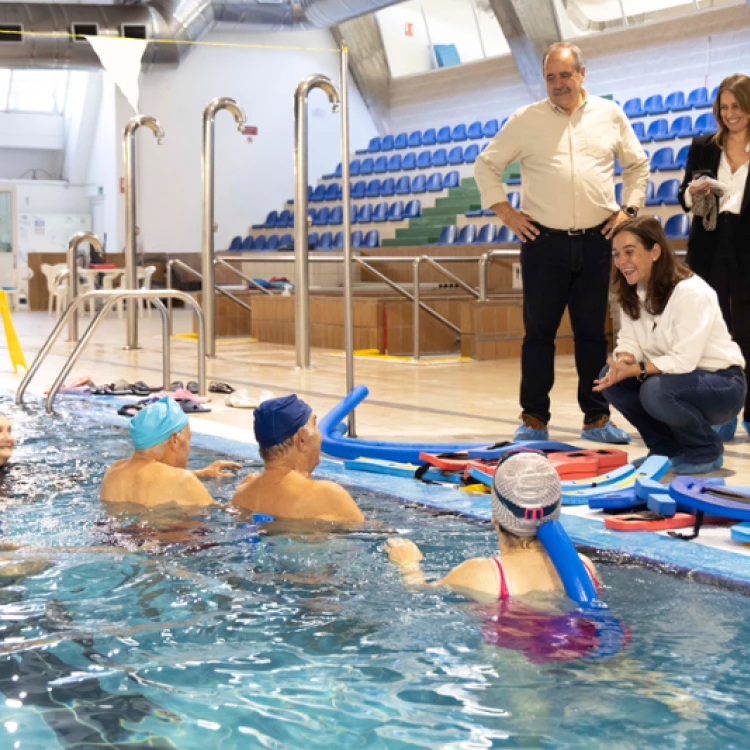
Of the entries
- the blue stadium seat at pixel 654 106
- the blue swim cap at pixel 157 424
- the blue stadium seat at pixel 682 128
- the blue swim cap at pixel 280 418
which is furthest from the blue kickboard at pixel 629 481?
the blue stadium seat at pixel 654 106

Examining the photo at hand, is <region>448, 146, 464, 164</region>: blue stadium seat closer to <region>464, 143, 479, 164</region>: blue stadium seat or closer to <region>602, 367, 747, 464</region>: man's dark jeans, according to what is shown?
<region>464, 143, 479, 164</region>: blue stadium seat

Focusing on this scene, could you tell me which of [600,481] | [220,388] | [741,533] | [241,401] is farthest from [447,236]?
[741,533]

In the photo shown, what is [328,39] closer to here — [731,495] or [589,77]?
[589,77]

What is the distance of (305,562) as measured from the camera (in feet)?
9.97

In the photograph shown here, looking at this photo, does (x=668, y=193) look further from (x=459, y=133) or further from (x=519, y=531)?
(x=519, y=531)

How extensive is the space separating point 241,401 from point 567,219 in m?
2.34

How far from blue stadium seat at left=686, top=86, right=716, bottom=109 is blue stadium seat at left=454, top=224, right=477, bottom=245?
3.32 m

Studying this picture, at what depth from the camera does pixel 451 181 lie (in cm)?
1773

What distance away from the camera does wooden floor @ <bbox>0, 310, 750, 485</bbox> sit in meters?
5.29

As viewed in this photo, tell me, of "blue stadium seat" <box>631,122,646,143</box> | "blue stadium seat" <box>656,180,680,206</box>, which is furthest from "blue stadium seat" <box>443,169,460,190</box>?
"blue stadium seat" <box>656,180,680,206</box>

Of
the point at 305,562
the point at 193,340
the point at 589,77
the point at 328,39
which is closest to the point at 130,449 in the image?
the point at 305,562

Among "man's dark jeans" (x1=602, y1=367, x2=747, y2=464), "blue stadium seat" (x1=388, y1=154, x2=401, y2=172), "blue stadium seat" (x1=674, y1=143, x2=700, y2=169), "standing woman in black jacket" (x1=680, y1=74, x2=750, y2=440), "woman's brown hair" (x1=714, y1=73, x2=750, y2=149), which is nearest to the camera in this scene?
"man's dark jeans" (x1=602, y1=367, x2=747, y2=464)

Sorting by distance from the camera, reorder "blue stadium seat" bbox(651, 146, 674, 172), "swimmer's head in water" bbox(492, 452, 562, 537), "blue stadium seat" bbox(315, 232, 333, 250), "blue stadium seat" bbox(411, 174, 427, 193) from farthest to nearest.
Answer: "blue stadium seat" bbox(411, 174, 427, 193) < "blue stadium seat" bbox(315, 232, 333, 250) < "blue stadium seat" bbox(651, 146, 674, 172) < "swimmer's head in water" bbox(492, 452, 562, 537)

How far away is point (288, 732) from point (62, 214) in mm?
23951
